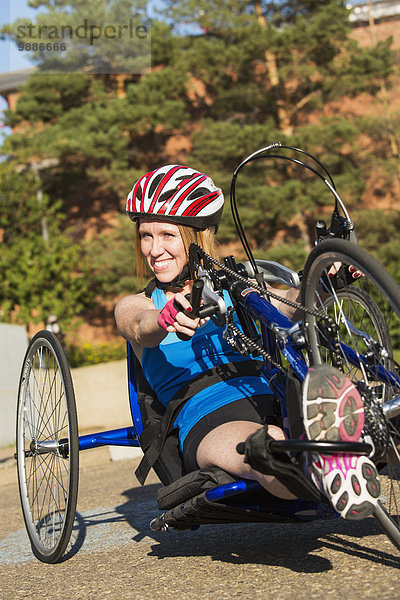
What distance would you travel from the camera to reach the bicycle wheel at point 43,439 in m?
3.63

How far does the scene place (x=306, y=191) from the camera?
966 inches

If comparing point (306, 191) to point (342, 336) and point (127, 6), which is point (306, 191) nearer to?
point (127, 6)

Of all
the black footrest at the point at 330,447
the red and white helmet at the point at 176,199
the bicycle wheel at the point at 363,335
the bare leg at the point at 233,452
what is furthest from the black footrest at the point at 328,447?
the red and white helmet at the point at 176,199

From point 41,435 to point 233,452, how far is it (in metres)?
1.55

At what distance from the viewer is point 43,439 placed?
404 centimetres

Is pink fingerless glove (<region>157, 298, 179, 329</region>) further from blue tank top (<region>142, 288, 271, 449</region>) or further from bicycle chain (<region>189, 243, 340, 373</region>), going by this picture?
blue tank top (<region>142, 288, 271, 449</region>)

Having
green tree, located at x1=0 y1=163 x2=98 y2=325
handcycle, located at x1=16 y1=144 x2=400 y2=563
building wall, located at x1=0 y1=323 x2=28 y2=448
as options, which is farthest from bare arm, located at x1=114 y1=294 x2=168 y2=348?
green tree, located at x1=0 y1=163 x2=98 y2=325

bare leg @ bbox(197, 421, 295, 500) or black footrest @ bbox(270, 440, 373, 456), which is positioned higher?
black footrest @ bbox(270, 440, 373, 456)

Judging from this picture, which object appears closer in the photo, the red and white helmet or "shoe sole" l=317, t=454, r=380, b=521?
"shoe sole" l=317, t=454, r=380, b=521

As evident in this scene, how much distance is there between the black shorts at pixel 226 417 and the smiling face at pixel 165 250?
0.68 metres

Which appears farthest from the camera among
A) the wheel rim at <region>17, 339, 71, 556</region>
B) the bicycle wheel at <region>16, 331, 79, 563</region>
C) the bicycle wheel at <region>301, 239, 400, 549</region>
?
the wheel rim at <region>17, 339, 71, 556</region>

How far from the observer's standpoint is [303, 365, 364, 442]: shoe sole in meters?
2.23

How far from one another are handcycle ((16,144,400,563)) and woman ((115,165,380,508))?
10 cm

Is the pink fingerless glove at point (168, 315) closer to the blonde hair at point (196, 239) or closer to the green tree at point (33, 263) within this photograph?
the blonde hair at point (196, 239)
